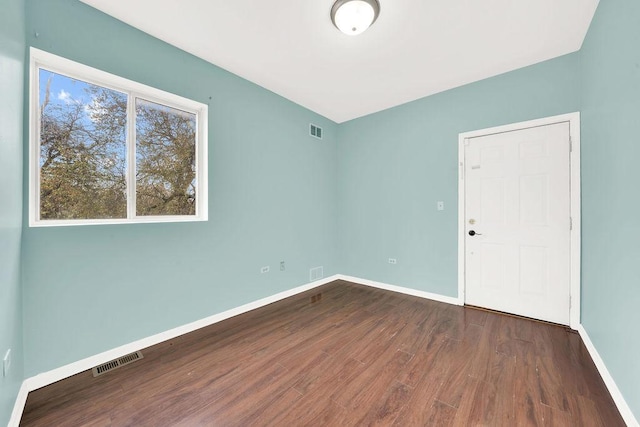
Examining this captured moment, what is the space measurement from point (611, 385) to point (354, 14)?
10.6ft

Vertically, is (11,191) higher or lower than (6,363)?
higher

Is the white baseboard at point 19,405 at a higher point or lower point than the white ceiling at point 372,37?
lower

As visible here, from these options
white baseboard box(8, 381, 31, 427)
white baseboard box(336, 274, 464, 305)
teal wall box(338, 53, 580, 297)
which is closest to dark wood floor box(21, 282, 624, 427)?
white baseboard box(8, 381, 31, 427)

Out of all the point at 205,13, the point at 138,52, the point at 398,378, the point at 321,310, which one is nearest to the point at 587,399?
the point at 398,378

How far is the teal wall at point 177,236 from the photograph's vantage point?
5.90 ft

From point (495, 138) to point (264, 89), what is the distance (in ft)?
9.69

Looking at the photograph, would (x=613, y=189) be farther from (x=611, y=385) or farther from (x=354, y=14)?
(x=354, y=14)

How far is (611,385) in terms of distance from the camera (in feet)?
5.46

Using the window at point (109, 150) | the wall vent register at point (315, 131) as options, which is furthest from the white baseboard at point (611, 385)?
the wall vent register at point (315, 131)

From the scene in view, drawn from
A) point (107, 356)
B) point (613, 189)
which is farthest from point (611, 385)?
point (107, 356)

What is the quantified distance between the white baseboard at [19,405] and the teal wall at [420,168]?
366cm

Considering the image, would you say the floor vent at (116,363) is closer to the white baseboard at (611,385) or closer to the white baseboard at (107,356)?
the white baseboard at (107,356)

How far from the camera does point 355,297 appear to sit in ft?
11.5

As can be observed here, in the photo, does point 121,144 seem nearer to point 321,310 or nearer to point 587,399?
point 321,310
